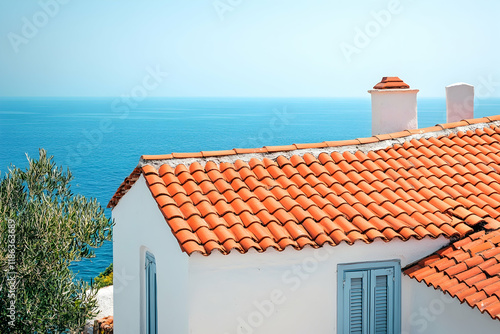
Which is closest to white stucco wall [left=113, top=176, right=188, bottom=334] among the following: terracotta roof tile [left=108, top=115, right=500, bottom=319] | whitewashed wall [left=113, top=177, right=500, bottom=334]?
whitewashed wall [left=113, top=177, right=500, bottom=334]

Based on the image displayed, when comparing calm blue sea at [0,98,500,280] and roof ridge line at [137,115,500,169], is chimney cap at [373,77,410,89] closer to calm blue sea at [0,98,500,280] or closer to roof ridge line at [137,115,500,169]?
roof ridge line at [137,115,500,169]

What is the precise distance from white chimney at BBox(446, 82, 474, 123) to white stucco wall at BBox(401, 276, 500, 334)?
622cm

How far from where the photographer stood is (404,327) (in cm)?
840

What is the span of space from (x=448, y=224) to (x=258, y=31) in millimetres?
104264

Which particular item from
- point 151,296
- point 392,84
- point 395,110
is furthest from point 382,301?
point 392,84

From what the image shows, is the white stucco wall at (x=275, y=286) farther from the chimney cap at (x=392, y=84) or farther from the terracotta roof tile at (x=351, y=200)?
the chimney cap at (x=392, y=84)

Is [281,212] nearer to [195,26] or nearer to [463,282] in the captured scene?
[463,282]

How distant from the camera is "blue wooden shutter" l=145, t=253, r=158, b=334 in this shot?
9.07 metres

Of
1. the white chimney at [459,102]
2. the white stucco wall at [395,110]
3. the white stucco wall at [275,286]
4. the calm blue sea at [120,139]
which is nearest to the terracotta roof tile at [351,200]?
the white stucco wall at [275,286]

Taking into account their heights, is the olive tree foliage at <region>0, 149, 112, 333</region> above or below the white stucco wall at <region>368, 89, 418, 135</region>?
below

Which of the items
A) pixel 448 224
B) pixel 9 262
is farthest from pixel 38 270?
pixel 448 224

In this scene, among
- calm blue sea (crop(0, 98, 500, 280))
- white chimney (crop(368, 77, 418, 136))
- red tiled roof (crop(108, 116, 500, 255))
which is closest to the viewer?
red tiled roof (crop(108, 116, 500, 255))

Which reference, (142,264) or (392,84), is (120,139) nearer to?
(392,84)

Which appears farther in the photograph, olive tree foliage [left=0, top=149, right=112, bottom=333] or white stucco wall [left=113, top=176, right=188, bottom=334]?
olive tree foliage [left=0, top=149, right=112, bottom=333]
